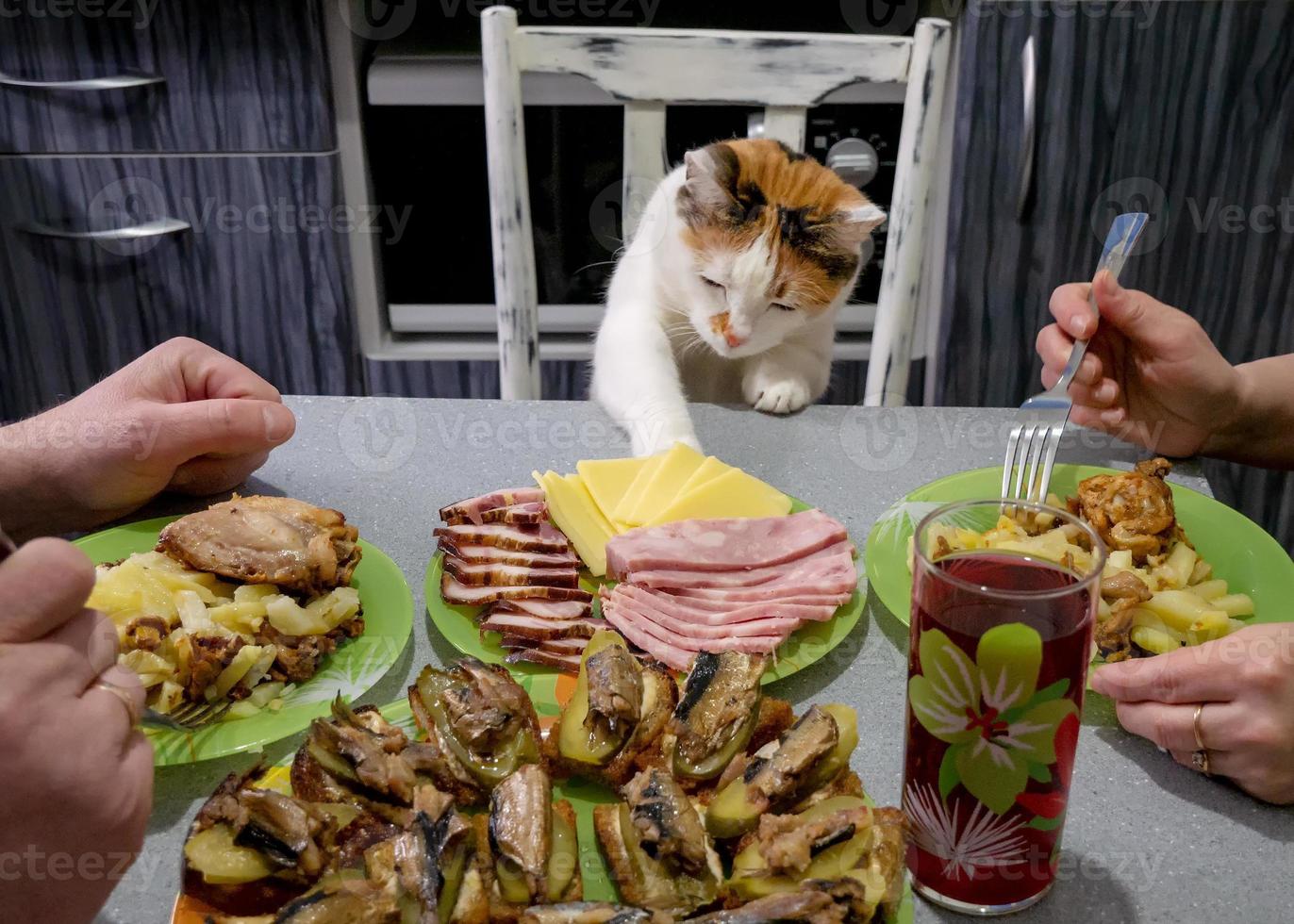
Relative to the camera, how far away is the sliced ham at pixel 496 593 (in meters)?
0.80

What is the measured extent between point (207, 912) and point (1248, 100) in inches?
83.9

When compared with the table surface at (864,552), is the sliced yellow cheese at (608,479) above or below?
above

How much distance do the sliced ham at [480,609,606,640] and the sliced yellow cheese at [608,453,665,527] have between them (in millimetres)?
142

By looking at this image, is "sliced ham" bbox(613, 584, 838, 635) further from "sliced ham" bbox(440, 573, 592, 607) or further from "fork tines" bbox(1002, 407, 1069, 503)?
"fork tines" bbox(1002, 407, 1069, 503)

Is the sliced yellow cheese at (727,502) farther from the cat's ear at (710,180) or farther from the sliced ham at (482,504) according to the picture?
the cat's ear at (710,180)

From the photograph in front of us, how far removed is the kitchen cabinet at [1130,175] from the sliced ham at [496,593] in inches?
58.4

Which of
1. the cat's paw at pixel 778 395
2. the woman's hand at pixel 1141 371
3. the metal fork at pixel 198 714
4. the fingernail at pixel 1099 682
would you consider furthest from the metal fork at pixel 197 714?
the woman's hand at pixel 1141 371

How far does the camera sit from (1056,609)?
19.7 inches

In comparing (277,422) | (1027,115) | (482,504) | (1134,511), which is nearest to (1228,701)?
(1134,511)

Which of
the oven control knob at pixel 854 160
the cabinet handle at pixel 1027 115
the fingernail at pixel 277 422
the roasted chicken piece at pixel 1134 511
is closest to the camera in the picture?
the roasted chicken piece at pixel 1134 511

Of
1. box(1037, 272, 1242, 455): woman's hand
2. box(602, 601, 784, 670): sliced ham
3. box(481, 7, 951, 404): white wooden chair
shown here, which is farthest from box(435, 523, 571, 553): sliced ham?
box(481, 7, 951, 404): white wooden chair

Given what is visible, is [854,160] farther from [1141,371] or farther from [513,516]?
[513,516]

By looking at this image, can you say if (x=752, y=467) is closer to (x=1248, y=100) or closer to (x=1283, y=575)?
(x=1283, y=575)

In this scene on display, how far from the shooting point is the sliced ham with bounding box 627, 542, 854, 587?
0.81m
